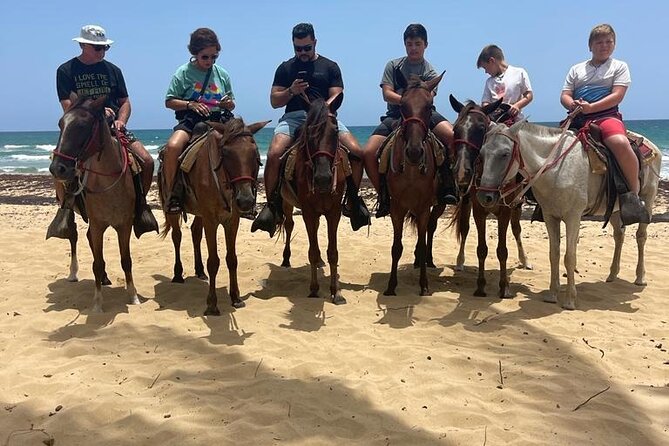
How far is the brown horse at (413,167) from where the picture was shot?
546 cm

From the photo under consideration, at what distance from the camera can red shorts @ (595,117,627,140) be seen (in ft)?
18.9

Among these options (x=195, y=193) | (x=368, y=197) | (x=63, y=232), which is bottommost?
(x=368, y=197)

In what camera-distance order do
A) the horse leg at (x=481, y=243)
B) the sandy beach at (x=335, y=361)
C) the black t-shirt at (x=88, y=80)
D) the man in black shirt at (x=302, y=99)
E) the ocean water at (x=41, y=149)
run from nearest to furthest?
the sandy beach at (x=335, y=361)
the black t-shirt at (x=88, y=80)
the horse leg at (x=481, y=243)
the man in black shirt at (x=302, y=99)
the ocean water at (x=41, y=149)

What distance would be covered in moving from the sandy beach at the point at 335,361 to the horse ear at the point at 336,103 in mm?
2239

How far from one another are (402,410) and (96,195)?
13.1 ft

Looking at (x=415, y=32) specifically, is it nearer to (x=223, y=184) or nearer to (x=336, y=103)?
(x=336, y=103)

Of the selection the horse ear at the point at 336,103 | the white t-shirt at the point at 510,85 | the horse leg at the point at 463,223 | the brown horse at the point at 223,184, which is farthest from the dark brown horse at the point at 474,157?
the brown horse at the point at 223,184

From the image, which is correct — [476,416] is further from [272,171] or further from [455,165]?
[272,171]

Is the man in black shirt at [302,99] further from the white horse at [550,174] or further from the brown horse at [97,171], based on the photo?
the white horse at [550,174]

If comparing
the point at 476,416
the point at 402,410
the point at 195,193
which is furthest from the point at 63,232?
the point at 476,416

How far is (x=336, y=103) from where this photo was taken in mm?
5965

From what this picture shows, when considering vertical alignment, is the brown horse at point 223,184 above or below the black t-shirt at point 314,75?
below

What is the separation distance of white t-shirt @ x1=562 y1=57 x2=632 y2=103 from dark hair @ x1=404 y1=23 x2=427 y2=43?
5.94 ft

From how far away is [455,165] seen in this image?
5.56 m
